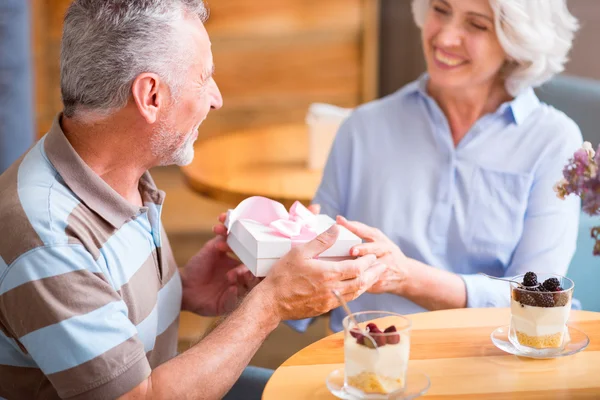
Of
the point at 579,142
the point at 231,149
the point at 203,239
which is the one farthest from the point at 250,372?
the point at 203,239

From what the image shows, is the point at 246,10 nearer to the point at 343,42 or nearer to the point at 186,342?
the point at 343,42

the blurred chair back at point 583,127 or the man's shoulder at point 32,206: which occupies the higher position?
the man's shoulder at point 32,206

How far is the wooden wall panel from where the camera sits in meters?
4.25

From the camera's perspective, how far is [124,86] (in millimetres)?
1423

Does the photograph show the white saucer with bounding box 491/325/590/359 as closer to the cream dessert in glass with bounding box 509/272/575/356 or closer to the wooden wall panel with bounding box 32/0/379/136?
the cream dessert in glass with bounding box 509/272/575/356

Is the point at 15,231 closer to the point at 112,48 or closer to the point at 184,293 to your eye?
the point at 112,48

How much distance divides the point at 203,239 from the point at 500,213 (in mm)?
2552

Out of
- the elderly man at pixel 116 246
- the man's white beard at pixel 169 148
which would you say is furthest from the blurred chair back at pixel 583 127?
the man's white beard at pixel 169 148

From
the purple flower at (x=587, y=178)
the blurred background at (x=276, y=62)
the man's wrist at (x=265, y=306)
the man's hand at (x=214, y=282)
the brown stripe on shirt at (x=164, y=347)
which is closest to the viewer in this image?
the purple flower at (x=587, y=178)

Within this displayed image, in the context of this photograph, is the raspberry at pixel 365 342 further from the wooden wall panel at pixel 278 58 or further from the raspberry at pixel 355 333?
the wooden wall panel at pixel 278 58

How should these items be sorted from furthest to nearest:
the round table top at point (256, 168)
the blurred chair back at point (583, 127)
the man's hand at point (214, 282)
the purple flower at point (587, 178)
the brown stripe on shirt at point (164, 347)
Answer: the round table top at point (256, 168) < the blurred chair back at point (583, 127) < the man's hand at point (214, 282) < the brown stripe on shirt at point (164, 347) < the purple flower at point (587, 178)

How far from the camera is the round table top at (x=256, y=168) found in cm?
251

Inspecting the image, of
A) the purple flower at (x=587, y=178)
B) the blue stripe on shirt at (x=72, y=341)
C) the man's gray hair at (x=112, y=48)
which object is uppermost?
the man's gray hair at (x=112, y=48)

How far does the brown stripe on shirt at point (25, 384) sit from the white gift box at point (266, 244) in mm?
401
